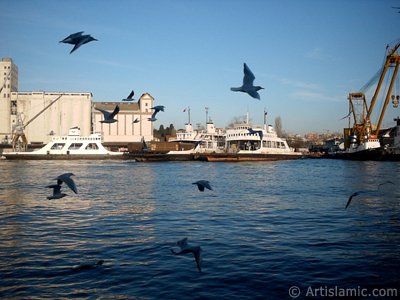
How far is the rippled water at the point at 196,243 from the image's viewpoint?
6.85 metres

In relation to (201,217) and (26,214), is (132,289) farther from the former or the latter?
(26,214)

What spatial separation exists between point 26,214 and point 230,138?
5515 cm

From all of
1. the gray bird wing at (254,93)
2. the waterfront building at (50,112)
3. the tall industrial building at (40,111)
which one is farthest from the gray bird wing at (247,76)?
the waterfront building at (50,112)

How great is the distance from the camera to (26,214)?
13.9 m

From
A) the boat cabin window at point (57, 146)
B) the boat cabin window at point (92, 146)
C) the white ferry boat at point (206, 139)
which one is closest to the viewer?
the boat cabin window at point (57, 146)

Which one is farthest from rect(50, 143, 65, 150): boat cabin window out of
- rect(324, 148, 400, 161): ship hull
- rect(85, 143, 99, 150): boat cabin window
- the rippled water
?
the rippled water

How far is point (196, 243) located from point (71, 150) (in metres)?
62.0

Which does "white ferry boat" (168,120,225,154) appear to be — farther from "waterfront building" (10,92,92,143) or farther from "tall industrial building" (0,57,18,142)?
"tall industrial building" (0,57,18,142)

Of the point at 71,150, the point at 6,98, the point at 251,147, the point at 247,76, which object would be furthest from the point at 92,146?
the point at 247,76

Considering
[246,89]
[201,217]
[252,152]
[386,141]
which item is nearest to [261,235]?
[201,217]

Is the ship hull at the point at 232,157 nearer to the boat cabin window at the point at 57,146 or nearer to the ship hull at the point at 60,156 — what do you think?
the ship hull at the point at 60,156

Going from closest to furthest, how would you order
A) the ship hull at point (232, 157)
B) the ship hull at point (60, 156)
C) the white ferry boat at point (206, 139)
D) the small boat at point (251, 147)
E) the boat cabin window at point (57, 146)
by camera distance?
the ship hull at point (232, 157)
the small boat at point (251, 147)
the ship hull at point (60, 156)
the boat cabin window at point (57, 146)
the white ferry boat at point (206, 139)

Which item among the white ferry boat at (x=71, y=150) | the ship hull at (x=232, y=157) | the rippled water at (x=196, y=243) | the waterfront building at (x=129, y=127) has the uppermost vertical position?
the waterfront building at (x=129, y=127)

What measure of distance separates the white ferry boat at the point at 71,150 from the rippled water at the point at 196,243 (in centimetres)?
5067
